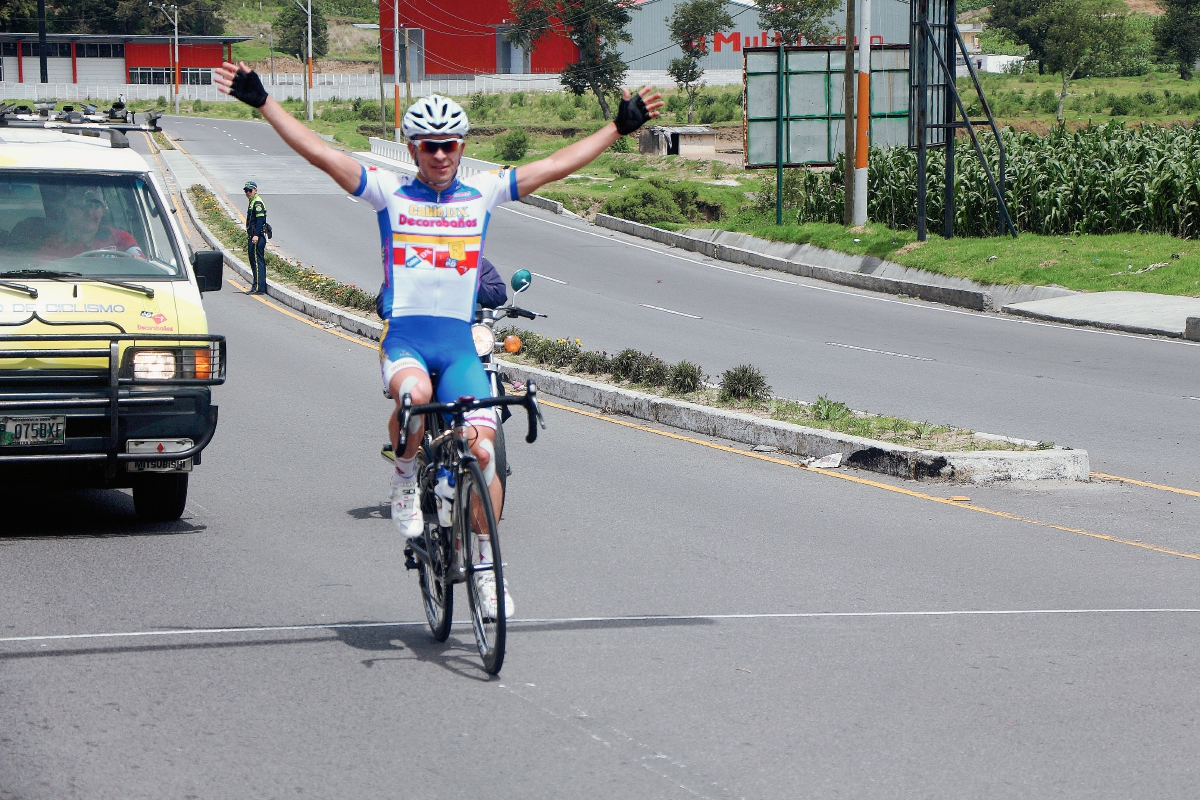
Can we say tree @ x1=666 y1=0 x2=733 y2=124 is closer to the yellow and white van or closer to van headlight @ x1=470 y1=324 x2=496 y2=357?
the yellow and white van

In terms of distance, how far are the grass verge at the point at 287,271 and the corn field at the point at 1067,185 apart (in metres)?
12.5

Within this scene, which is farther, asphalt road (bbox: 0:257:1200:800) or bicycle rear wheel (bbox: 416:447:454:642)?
bicycle rear wheel (bbox: 416:447:454:642)

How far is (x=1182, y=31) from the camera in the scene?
92812mm

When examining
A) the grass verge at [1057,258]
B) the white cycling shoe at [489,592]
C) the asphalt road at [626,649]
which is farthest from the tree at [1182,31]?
the white cycling shoe at [489,592]

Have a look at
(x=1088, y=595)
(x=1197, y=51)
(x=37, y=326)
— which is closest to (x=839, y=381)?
(x=1088, y=595)

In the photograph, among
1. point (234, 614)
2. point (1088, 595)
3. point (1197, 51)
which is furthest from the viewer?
point (1197, 51)

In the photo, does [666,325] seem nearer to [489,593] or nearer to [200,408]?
[200,408]

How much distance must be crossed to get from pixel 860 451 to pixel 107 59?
11656 cm

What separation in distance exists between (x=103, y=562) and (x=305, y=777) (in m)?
3.23

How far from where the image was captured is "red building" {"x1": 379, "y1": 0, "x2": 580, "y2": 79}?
98.7 metres

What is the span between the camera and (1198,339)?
1748 centimetres

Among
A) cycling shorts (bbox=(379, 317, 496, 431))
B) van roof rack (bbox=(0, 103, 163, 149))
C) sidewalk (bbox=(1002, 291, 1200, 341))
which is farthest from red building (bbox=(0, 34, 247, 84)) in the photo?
cycling shorts (bbox=(379, 317, 496, 431))

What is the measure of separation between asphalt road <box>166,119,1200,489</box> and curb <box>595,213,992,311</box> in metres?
0.47

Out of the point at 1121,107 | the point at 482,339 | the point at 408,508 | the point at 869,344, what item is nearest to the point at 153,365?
the point at 482,339
